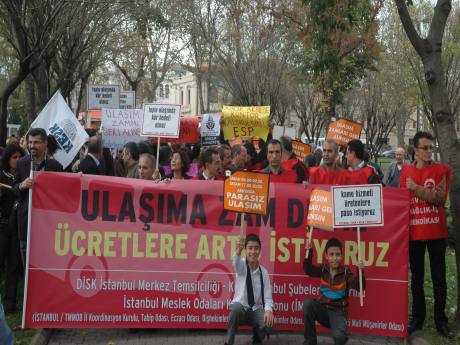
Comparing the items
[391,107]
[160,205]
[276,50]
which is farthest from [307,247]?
[391,107]

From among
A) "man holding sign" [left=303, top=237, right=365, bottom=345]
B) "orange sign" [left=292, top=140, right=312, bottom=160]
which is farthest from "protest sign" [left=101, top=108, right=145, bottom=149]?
"man holding sign" [left=303, top=237, right=365, bottom=345]

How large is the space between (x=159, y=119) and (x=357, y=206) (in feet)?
11.0

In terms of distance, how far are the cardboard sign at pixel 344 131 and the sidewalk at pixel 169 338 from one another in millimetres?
4543

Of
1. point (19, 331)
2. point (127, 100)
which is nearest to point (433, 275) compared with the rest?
point (19, 331)

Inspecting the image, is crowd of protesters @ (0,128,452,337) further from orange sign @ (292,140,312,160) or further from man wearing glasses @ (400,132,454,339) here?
orange sign @ (292,140,312,160)

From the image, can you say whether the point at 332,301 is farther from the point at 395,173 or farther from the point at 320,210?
the point at 395,173

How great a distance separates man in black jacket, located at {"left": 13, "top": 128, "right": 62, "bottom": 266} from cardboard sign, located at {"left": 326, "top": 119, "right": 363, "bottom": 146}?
16.7 feet

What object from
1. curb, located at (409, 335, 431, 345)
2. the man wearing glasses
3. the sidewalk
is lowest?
the sidewalk

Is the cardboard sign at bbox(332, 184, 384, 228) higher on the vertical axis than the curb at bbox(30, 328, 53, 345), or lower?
higher

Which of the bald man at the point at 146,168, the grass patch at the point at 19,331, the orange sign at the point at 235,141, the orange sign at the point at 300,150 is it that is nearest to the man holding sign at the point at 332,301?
the bald man at the point at 146,168

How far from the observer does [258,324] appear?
6332mm

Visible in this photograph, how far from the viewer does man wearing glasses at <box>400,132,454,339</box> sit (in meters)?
6.79

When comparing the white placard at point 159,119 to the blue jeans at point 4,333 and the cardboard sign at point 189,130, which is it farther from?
the cardboard sign at point 189,130

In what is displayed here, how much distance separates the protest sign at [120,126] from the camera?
45.5 ft
